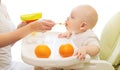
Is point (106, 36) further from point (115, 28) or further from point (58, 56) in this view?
point (58, 56)

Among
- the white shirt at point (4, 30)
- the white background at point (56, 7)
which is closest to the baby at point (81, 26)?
the white shirt at point (4, 30)

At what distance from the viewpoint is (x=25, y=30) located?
0.99m

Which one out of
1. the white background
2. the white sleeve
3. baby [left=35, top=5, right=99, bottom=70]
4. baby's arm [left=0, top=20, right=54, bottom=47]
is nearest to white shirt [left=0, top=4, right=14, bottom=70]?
baby's arm [left=0, top=20, right=54, bottom=47]

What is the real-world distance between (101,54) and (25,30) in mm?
458

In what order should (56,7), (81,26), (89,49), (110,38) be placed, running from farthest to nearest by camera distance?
(56,7), (110,38), (81,26), (89,49)

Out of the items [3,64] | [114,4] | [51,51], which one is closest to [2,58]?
[3,64]

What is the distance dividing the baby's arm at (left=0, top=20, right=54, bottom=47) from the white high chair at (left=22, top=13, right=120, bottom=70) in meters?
0.03

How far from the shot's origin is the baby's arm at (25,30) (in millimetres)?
960

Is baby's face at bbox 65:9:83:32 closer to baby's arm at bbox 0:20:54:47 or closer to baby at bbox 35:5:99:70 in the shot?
baby at bbox 35:5:99:70

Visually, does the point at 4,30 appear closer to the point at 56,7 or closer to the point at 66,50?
the point at 66,50

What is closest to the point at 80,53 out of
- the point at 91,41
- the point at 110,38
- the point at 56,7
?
the point at 91,41

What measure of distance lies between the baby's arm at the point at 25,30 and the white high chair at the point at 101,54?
0.03 m

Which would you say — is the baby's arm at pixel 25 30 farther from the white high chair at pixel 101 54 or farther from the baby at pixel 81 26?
the baby at pixel 81 26

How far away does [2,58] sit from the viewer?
117cm
